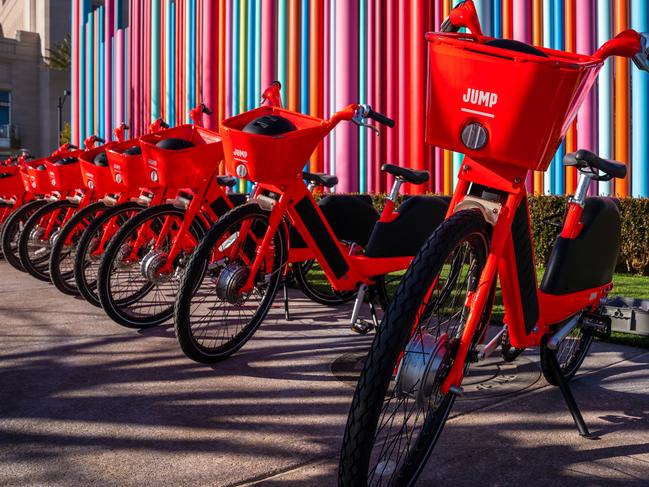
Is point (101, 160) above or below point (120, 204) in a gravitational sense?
above

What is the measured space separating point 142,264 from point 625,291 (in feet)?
11.5

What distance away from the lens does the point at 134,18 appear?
1452cm

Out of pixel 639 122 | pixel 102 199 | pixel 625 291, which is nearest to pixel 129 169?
pixel 102 199

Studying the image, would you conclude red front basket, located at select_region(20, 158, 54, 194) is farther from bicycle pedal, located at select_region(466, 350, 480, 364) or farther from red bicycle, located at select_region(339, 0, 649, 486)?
bicycle pedal, located at select_region(466, 350, 480, 364)

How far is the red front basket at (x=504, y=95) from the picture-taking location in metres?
2.00

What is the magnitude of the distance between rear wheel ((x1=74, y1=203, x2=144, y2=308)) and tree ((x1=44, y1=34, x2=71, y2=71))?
34.6 m

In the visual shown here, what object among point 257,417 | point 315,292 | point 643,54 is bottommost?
point 257,417

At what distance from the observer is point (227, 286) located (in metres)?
Result: 3.38

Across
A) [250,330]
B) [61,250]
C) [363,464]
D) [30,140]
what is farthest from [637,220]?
[30,140]

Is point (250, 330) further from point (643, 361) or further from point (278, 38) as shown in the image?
point (278, 38)

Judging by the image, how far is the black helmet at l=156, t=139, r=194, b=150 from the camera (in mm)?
4023

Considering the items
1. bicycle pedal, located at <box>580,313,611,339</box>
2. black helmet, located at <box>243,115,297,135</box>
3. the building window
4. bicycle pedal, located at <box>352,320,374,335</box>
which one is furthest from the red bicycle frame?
the building window

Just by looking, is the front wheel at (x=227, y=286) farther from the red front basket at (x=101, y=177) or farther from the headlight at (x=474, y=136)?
the red front basket at (x=101, y=177)

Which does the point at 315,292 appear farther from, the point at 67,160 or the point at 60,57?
the point at 60,57
